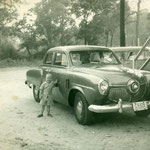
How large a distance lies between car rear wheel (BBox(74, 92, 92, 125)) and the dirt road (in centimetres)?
13

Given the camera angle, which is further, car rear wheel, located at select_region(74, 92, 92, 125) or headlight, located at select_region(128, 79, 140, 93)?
car rear wheel, located at select_region(74, 92, 92, 125)

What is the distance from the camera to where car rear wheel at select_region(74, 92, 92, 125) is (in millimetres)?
6543

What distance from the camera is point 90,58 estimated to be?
7812 millimetres

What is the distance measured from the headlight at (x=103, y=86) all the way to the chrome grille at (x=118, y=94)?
11cm

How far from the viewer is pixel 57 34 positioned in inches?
1606

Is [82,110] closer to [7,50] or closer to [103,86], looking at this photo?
[103,86]

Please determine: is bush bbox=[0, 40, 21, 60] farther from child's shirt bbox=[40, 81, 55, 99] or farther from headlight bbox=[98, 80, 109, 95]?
headlight bbox=[98, 80, 109, 95]

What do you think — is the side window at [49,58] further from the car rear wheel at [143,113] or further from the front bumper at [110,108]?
the front bumper at [110,108]

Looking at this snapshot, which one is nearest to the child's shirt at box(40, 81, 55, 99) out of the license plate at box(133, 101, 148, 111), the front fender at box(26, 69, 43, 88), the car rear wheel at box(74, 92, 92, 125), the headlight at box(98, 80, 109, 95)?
the car rear wheel at box(74, 92, 92, 125)

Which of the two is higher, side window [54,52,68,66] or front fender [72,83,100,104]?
side window [54,52,68,66]

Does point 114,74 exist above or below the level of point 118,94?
above

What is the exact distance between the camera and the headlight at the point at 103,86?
6.25m

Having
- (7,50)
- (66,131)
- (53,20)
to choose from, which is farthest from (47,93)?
(53,20)

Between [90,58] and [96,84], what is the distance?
5.39 ft
